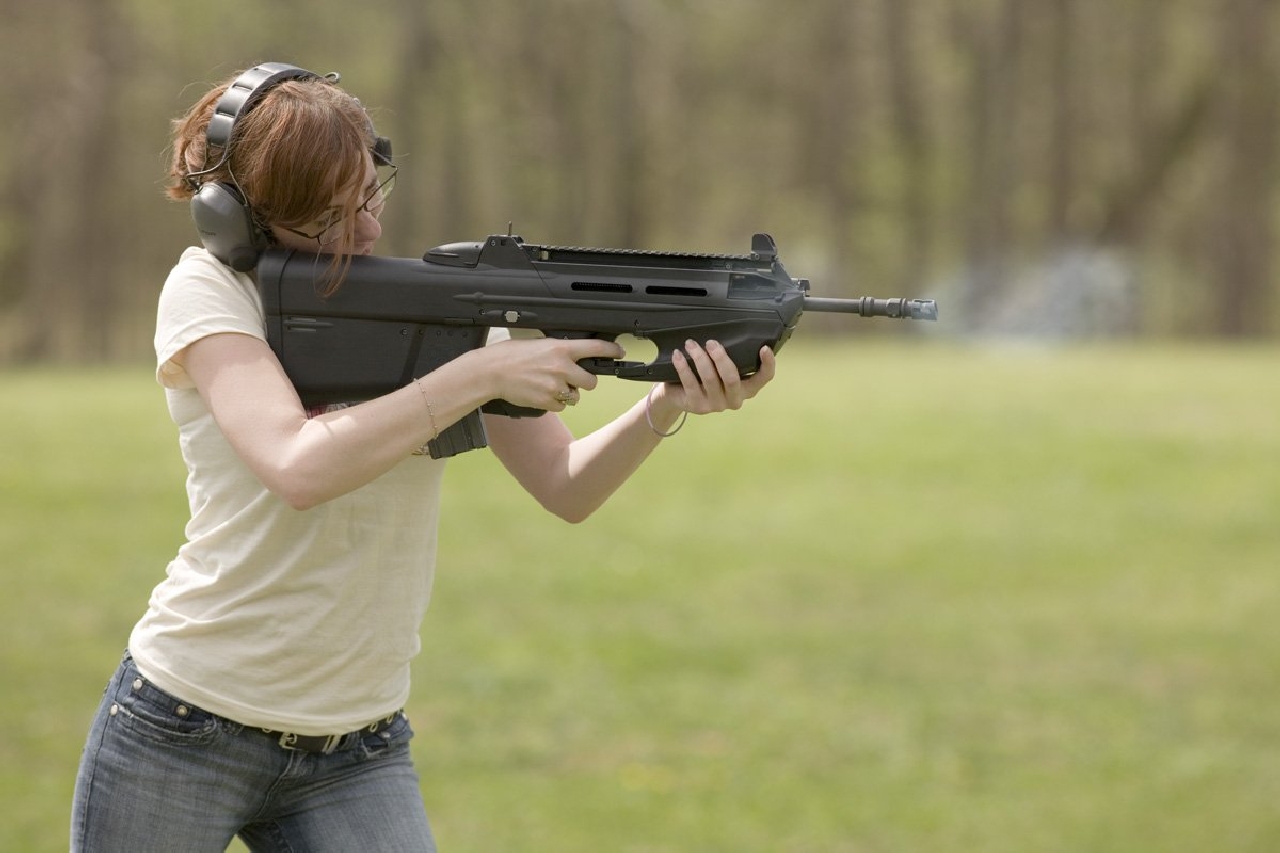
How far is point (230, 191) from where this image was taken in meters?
2.67

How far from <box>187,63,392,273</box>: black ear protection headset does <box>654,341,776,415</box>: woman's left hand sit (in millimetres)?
636

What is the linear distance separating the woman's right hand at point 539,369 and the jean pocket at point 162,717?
0.77 metres

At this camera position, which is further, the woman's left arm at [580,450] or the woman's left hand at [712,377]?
the woman's left arm at [580,450]

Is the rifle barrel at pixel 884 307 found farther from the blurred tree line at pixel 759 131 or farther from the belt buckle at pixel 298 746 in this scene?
the blurred tree line at pixel 759 131

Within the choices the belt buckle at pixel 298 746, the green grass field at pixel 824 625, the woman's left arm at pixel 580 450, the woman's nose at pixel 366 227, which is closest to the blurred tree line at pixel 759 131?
the green grass field at pixel 824 625

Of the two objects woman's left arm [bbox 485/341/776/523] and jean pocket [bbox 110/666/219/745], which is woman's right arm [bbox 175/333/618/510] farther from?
jean pocket [bbox 110/666/219/745]

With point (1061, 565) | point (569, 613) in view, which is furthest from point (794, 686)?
point (1061, 565)

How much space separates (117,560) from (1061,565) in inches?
262

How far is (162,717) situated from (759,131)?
40604mm

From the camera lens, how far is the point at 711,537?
1210 cm

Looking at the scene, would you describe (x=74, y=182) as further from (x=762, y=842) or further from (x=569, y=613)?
(x=762, y=842)

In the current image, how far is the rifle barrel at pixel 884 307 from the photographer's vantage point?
8.68 ft

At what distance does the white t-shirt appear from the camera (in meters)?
2.71

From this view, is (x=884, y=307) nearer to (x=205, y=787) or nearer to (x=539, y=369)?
(x=539, y=369)
